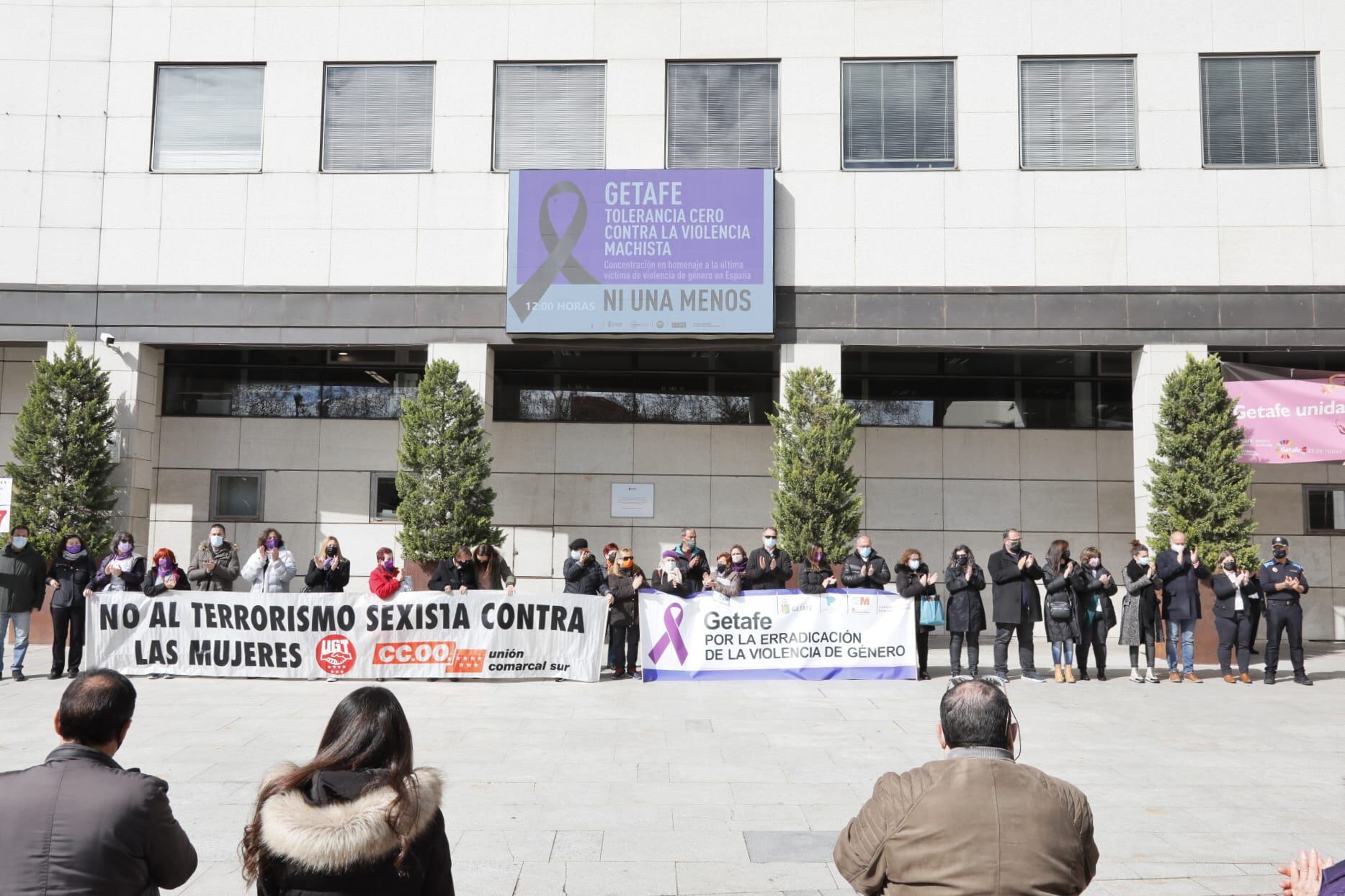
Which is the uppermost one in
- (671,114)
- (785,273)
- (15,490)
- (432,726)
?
(671,114)

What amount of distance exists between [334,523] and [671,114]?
33.0 feet

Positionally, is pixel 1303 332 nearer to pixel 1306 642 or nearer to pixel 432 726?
pixel 1306 642

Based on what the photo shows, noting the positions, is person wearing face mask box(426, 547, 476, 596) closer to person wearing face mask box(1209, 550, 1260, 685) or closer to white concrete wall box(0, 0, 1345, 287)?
white concrete wall box(0, 0, 1345, 287)

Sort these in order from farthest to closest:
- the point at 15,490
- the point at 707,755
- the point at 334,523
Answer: the point at 334,523, the point at 15,490, the point at 707,755

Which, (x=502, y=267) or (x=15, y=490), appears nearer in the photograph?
(x=15, y=490)

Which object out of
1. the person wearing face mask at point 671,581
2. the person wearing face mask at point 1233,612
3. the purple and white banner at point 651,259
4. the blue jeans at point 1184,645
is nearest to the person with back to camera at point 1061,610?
the blue jeans at point 1184,645

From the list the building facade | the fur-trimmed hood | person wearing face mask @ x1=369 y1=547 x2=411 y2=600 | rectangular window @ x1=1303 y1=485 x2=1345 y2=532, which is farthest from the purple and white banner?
the fur-trimmed hood

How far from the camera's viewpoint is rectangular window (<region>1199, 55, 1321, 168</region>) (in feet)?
59.4

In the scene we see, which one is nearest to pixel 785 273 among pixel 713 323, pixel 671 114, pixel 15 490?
pixel 713 323

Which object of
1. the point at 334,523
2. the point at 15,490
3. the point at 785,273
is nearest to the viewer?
the point at 15,490

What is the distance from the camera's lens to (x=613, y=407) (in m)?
20.5

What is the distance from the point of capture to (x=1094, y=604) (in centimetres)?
1424

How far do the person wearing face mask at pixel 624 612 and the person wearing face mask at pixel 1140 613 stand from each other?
21.8 ft

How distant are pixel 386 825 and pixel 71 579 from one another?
43.2 feet
